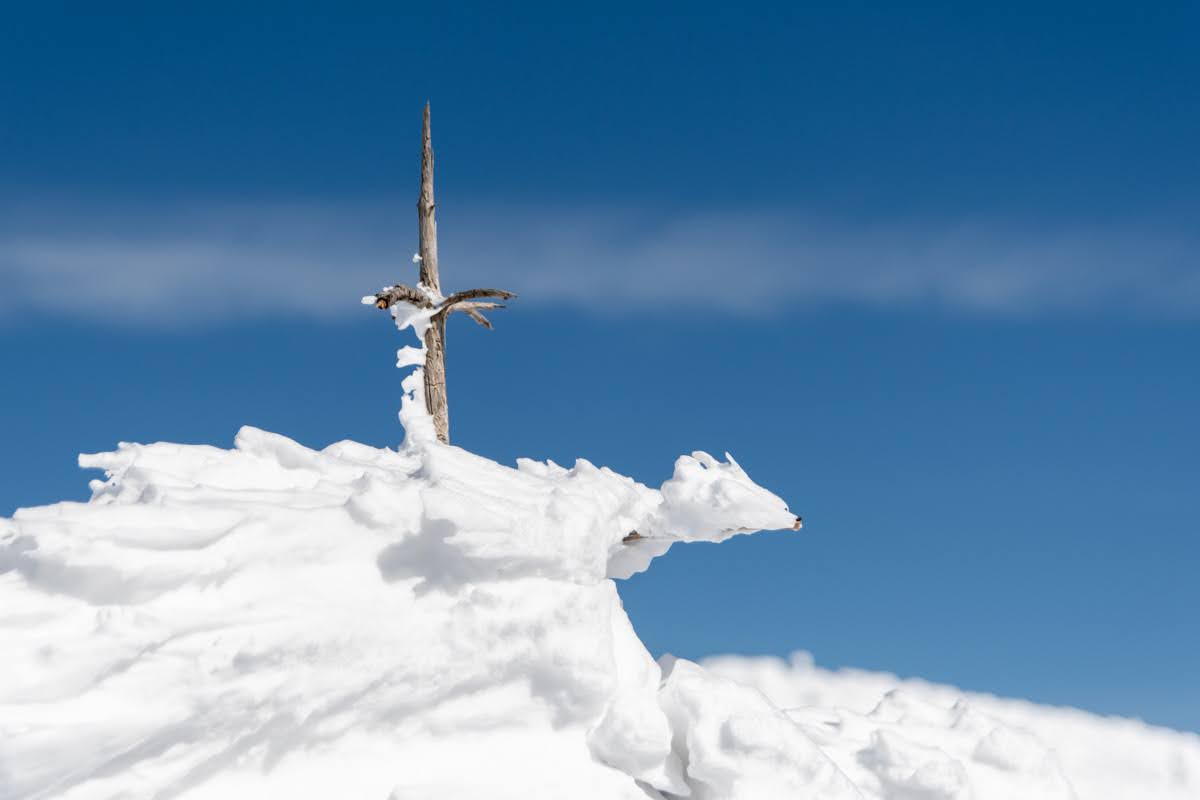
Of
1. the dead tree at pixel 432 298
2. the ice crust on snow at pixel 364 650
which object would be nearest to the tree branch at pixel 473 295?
the dead tree at pixel 432 298

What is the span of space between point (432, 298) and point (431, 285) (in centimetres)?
38

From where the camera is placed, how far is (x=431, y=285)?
15.3 meters

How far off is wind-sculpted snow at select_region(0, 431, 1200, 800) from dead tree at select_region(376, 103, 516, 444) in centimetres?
624

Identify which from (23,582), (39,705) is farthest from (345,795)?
(23,582)

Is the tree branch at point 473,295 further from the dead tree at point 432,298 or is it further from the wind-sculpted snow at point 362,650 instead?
the wind-sculpted snow at point 362,650

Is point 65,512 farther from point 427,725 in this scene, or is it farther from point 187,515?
point 427,725

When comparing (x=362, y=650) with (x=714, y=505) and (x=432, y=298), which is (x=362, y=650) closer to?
(x=714, y=505)

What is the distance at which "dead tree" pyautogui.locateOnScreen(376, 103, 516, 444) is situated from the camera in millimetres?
14633

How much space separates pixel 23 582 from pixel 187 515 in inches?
36.9

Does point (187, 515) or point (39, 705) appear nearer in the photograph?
point (39, 705)

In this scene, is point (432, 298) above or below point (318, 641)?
above

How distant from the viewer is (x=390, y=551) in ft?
23.2

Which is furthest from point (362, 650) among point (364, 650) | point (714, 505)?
point (714, 505)

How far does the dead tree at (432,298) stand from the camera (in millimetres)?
14633
